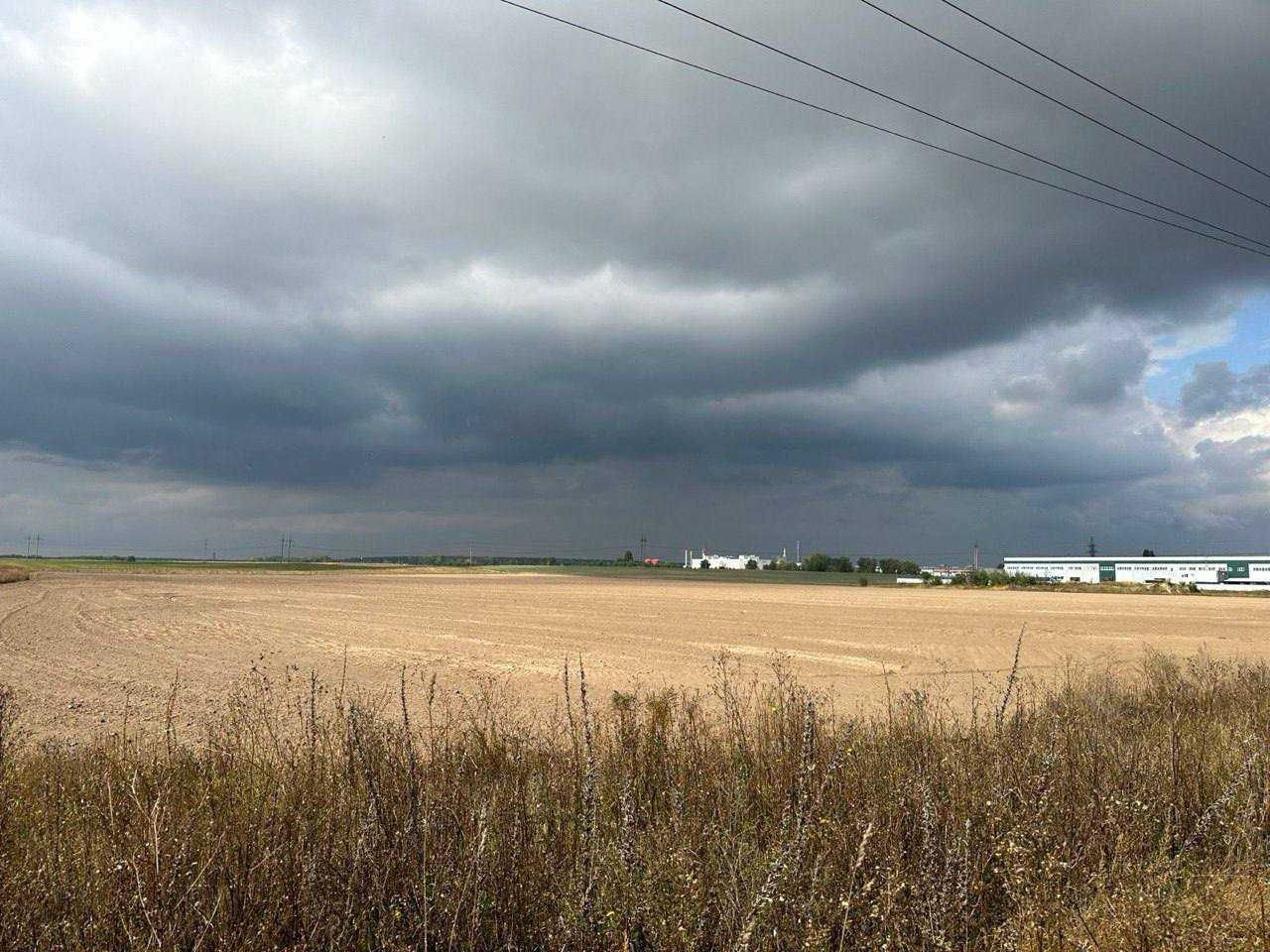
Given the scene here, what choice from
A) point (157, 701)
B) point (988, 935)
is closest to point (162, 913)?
point (988, 935)

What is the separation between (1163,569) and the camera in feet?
448

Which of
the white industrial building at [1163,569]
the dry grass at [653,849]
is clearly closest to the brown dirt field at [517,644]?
the dry grass at [653,849]

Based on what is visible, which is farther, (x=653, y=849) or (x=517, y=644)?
(x=517, y=644)

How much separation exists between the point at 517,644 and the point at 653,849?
24926 millimetres

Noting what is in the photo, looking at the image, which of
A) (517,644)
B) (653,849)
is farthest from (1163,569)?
(653,849)

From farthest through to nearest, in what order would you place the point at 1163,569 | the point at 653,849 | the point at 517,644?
the point at 1163,569
the point at 517,644
the point at 653,849

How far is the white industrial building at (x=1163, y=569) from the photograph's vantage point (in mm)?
127062

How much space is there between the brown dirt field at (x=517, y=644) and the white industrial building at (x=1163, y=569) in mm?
85047

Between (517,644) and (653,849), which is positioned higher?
(653,849)

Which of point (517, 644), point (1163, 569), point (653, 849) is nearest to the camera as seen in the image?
point (653, 849)

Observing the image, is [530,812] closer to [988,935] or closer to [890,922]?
[890,922]

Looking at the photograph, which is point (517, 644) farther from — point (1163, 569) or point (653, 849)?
point (1163, 569)

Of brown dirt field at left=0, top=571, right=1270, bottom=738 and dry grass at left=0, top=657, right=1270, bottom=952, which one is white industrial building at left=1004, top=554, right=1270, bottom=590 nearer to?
brown dirt field at left=0, top=571, right=1270, bottom=738

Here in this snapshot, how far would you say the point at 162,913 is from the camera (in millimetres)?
3930
